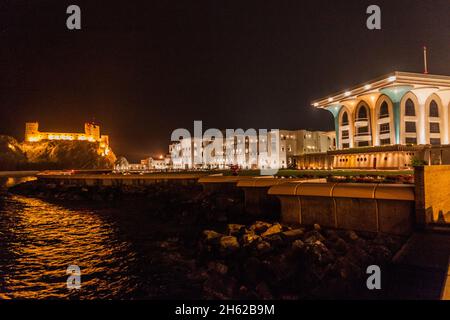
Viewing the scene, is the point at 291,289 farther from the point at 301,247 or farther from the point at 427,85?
the point at 427,85

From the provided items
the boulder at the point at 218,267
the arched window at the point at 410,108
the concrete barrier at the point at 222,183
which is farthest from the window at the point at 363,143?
the boulder at the point at 218,267

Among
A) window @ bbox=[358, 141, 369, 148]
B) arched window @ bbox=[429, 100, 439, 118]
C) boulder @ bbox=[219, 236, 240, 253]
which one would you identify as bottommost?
boulder @ bbox=[219, 236, 240, 253]

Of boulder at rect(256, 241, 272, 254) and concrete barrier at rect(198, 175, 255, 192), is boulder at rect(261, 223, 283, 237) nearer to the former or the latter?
boulder at rect(256, 241, 272, 254)

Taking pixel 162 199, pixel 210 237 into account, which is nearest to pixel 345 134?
pixel 162 199

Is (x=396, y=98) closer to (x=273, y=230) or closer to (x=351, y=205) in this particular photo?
(x=351, y=205)

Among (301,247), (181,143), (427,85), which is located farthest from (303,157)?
(181,143)

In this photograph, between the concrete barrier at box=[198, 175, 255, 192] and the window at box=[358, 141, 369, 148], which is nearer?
the concrete barrier at box=[198, 175, 255, 192]

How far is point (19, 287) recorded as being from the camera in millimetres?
10383

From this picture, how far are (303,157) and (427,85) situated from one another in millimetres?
22500

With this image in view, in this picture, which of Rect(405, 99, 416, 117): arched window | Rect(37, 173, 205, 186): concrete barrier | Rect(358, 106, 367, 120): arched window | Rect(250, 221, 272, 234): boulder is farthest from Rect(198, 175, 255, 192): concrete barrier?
Rect(358, 106, 367, 120): arched window

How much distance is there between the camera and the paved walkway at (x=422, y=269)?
7.20 meters

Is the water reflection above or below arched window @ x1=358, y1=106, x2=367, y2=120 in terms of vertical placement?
Answer: below

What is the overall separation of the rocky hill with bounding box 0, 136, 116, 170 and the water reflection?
137 m

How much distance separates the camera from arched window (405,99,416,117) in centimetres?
4450
